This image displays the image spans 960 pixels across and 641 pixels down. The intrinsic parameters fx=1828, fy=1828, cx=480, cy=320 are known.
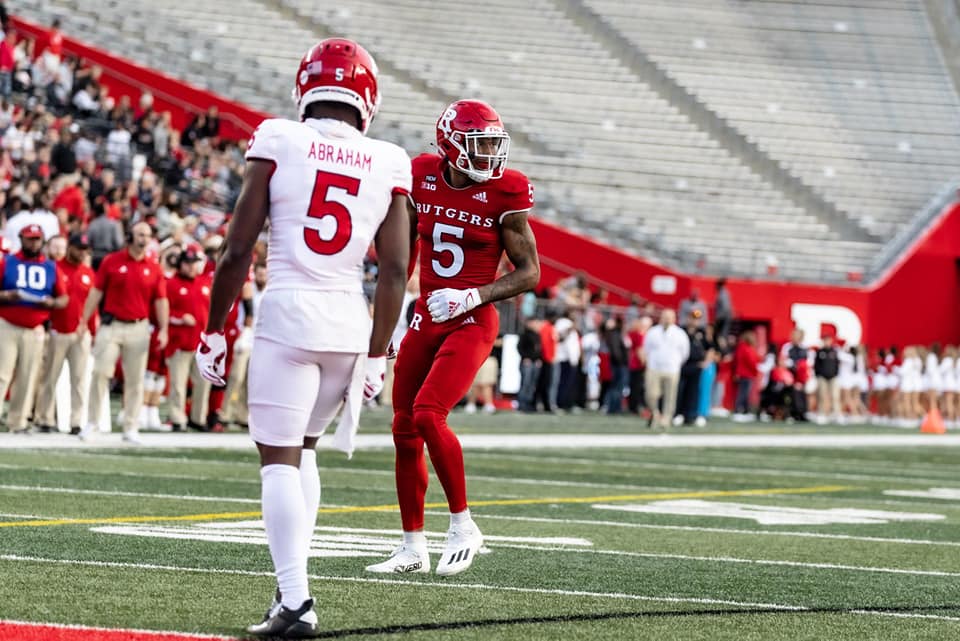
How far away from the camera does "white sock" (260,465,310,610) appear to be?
205 inches

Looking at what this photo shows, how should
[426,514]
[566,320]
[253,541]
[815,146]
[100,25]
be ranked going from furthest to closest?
[815,146], [100,25], [566,320], [426,514], [253,541]

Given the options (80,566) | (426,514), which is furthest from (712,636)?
(426,514)

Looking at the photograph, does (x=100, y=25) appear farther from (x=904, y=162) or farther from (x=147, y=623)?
(x=147, y=623)

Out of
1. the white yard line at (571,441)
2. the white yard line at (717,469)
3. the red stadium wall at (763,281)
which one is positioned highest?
the red stadium wall at (763,281)

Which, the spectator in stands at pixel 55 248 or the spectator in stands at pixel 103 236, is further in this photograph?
the spectator in stands at pixel 103 236

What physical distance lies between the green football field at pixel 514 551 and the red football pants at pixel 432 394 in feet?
1.20

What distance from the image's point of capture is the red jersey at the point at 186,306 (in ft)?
54.4

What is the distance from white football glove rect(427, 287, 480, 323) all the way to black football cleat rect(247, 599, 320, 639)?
7.33 ft

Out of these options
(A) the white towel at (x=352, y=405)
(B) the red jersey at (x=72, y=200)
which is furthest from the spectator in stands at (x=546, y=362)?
(A) the white towel at (x=352, y=405)

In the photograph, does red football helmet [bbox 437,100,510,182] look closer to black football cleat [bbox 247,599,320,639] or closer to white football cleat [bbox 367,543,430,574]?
white football cleat [bbox 367,543,430,574]

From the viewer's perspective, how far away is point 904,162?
127 feet

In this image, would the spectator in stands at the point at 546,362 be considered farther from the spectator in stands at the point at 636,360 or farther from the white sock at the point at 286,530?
the white sock at the point at 286,530

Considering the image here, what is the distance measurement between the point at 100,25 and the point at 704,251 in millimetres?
11777

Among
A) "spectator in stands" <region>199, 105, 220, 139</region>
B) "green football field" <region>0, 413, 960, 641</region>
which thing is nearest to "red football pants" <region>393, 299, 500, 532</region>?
"green football field" <region>0, 413, 960, 641</region>
